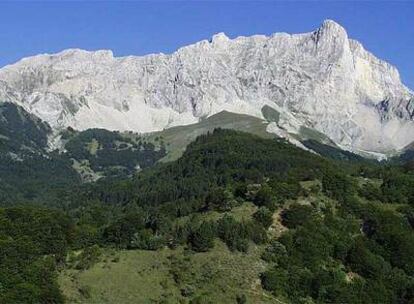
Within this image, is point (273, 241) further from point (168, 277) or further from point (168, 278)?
point (168, 278)

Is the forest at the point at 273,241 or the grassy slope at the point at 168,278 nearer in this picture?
the grassy slope at the point at 168,278

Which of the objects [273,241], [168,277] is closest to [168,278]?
[168,277]

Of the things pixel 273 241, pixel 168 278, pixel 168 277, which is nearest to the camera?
pixel 168 278

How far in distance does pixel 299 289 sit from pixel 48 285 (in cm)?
4580

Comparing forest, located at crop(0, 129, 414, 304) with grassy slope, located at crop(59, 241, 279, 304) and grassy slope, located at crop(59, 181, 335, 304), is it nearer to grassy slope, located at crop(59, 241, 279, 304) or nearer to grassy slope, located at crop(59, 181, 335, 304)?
grassy slope, located at crop(59, 181, 335, 304)

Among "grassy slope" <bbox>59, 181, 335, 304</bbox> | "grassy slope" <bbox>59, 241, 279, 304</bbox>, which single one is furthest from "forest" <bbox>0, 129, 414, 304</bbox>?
"grassy slope" <bbox>59, 241, 279, 304</bbox>

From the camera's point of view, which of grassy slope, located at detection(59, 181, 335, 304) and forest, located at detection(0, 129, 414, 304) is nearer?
grassy slope, located at detection(59, 181, 335, 304)

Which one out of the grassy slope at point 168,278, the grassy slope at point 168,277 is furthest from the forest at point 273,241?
the grassy slope at point 168,278

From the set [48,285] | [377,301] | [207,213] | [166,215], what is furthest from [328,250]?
[48,285]

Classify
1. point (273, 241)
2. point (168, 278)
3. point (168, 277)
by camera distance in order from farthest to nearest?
point (273, 241) → point (168, 277) → point (168, 278)

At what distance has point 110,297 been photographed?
12744 cm

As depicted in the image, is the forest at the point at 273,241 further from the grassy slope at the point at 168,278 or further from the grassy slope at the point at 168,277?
the grassy slope at the point at 168,278

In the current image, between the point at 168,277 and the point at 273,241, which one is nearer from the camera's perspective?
the point at 168,277

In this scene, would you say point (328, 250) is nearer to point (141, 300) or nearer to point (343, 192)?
point (343, 192)
